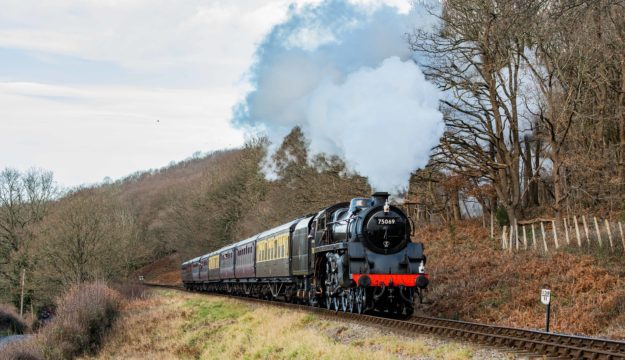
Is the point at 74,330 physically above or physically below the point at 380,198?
below

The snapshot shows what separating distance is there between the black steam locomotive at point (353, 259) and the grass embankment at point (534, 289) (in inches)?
98.6

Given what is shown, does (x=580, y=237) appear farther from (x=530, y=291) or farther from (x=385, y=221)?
(x=385, y=221)

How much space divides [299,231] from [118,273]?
31.3 meters

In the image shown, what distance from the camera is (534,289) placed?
21.3 m

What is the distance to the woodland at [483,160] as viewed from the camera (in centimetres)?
2870

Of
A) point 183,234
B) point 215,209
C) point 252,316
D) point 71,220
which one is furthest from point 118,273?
point 252,316

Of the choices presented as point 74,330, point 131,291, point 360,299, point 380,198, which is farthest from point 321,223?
point 131,291

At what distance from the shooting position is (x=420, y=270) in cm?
1856

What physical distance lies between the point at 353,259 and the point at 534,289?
6540mm

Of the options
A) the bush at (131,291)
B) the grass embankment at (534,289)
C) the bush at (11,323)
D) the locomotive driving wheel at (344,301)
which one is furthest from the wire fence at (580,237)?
the bush at (11,323)

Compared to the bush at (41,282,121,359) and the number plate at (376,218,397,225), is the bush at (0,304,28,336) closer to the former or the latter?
the bush at (41,282,121,359)

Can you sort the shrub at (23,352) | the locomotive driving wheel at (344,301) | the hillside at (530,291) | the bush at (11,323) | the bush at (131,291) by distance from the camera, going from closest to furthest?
the hillside at (530,291) → the locomotive driving wheel at (344,301) → the shrub at (23,352) → the bush at (131,291) → the bush at (11,323)

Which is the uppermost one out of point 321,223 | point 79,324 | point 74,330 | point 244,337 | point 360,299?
point 321,223

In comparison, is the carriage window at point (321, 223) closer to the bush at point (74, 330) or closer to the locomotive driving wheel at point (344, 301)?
the locomotive driving wheel at point (344, 301)
